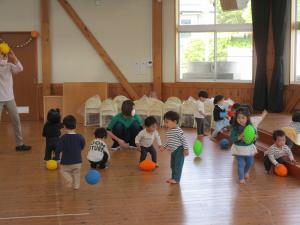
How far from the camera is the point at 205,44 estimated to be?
36.3ft

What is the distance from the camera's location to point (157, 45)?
10.9m

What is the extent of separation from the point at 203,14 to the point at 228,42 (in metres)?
0.94

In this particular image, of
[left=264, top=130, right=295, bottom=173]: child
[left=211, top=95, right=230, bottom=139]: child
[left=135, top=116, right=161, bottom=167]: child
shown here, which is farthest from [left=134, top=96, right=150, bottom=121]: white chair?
[left=264, top=130, right=295, bottom=173]: child

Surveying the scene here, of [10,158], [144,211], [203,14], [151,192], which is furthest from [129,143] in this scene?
[203,14]

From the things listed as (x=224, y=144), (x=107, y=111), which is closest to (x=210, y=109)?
(x=224, y=144)

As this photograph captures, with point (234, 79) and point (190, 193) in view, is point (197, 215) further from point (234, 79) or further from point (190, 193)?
point (234, 79)

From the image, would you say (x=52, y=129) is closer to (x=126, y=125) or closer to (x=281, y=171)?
(x=126, y=125)

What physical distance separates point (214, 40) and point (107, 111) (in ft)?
11.2

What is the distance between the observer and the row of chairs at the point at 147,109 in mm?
9555

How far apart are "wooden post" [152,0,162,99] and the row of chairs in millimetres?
1049

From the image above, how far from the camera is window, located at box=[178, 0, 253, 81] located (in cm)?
1083

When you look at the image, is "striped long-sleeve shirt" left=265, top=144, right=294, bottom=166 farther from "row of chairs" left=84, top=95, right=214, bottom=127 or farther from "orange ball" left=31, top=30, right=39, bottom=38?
"orange ball" left=31, top=30, right=39, bottom=38

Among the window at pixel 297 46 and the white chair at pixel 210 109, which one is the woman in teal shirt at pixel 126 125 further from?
the window at pixel 297 46

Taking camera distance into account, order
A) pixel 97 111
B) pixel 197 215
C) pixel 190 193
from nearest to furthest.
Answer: pixel 197 215 < pixel 190 193 < pixel 97 111
